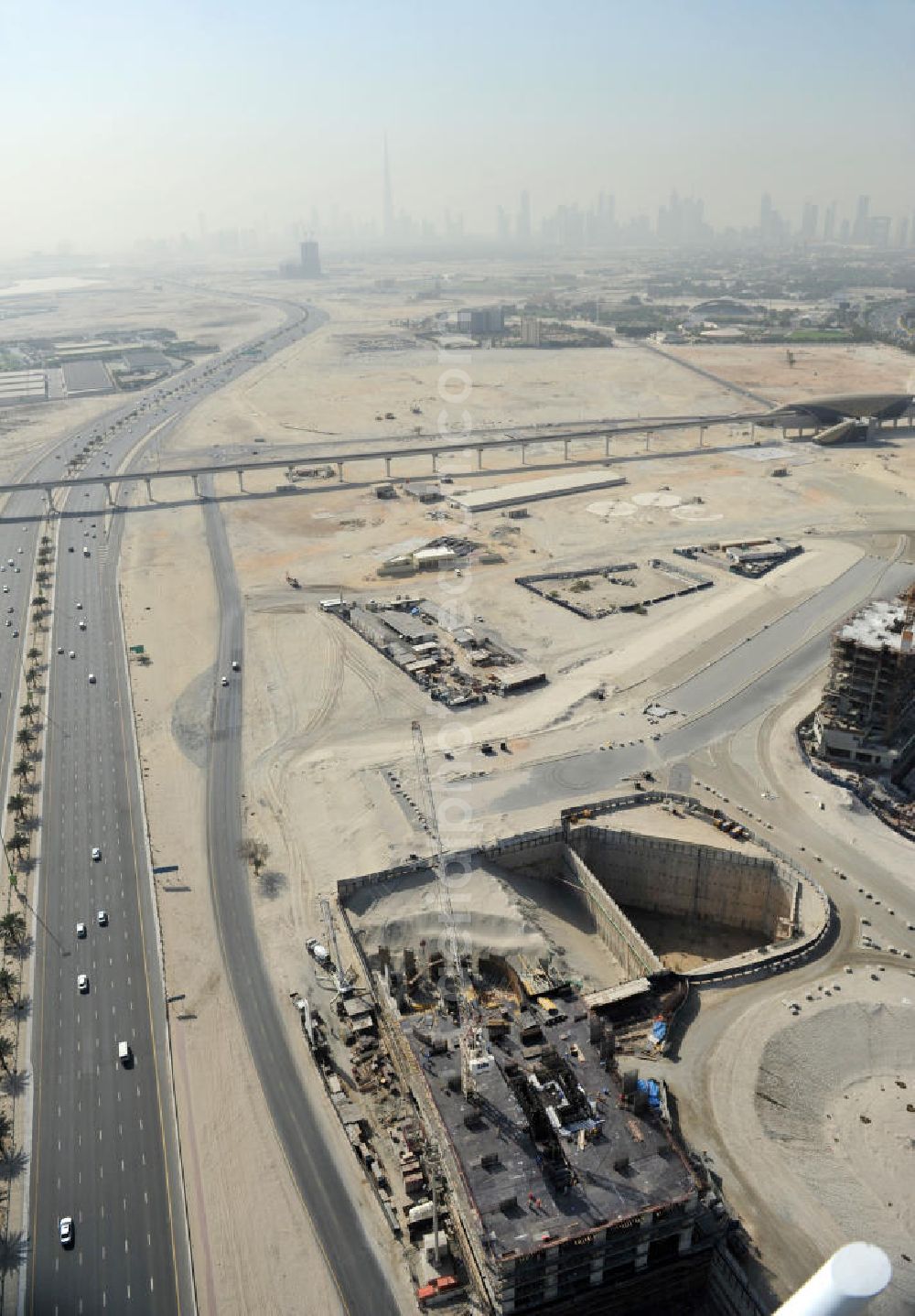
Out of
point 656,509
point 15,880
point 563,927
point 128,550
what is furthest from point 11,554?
point 563,927

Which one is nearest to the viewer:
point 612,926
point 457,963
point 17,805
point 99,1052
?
point 99,1052

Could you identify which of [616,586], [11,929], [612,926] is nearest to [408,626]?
[616,586]

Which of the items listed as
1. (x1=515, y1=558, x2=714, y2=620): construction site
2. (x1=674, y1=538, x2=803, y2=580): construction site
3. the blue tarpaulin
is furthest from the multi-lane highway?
(x1=674, y1=538, x2=803, y2=580): construction site

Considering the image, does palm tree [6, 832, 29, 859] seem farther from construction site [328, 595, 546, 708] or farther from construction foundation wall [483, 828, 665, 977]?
construction site [328, 595, 546, 708]

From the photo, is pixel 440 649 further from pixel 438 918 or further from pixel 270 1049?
pixel 270 1049

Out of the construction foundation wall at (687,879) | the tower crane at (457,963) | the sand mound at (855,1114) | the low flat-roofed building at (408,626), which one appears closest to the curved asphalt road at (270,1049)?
the tower crane at (457,963)
